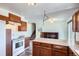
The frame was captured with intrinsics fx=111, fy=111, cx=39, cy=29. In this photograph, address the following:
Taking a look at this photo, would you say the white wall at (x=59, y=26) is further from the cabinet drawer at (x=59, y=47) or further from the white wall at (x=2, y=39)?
the white wall at (x=2, y=39)

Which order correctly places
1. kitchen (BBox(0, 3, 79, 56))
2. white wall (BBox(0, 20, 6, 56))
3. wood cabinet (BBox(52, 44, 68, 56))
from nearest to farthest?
wood cabinet (BBox(52, 44, 68, 56)) → kitchen (BBox(0, 3, 79, 56)) → white wall (BBox(0, 20, 6, 56))

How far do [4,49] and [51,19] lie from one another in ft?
9.65

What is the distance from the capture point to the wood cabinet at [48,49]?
3001 mm

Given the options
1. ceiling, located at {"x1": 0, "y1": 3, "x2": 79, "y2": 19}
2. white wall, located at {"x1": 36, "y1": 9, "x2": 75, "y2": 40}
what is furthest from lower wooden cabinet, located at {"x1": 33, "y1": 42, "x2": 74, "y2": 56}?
white wall, located at {"x1": 36, "y1": 9, "x2": 75, "y2": 40}

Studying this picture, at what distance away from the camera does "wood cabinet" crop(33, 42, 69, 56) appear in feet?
9.85

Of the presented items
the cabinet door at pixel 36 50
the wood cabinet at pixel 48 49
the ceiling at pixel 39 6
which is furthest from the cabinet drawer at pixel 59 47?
the ceiling at pixel 39 6

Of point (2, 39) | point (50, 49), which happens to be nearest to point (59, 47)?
point (50, 49)

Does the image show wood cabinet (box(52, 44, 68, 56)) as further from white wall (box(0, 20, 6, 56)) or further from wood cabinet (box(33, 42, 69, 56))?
white wall (box(0, 20, 6, 56))

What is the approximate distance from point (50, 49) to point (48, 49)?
0.26ft

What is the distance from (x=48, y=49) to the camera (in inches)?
134

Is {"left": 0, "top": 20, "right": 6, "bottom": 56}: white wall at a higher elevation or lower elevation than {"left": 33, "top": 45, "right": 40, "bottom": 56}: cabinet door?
higher

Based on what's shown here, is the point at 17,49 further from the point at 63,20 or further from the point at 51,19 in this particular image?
the point at 63,20

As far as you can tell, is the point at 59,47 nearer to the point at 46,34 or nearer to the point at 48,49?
the point at 48,49

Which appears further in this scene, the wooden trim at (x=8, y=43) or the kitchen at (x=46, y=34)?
the wooden trim at (x=8, y=43)
